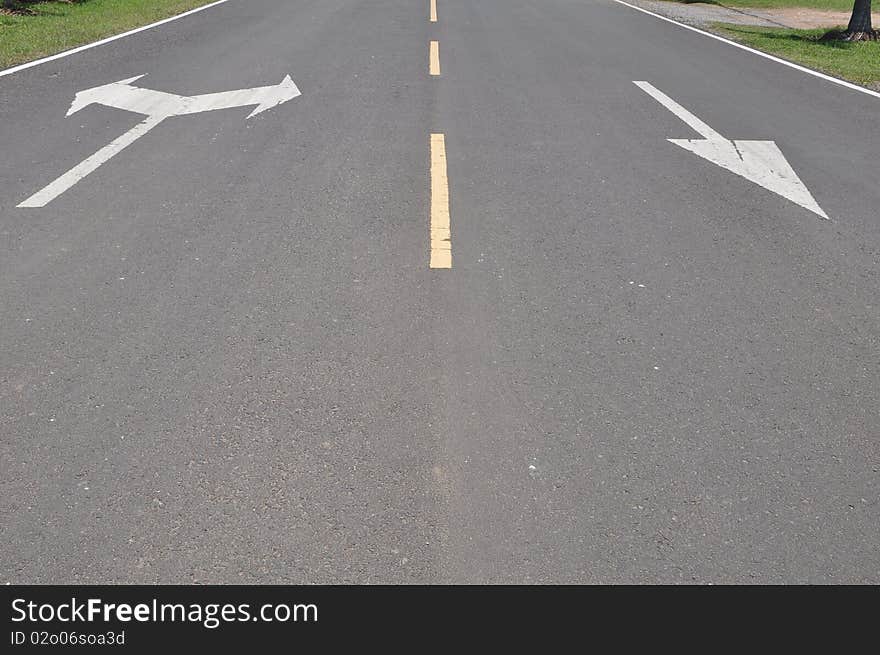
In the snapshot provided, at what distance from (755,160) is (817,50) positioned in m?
9.30

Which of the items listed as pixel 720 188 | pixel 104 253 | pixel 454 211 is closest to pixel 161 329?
pixel 104 253

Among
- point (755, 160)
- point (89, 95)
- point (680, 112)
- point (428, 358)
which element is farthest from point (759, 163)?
point (89, 95)

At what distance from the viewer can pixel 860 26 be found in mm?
16391

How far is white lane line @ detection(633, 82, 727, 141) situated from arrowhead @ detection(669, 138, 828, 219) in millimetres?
251

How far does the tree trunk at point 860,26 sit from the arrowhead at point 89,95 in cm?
1411

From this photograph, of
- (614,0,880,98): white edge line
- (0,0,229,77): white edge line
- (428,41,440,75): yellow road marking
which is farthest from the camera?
(428,41,440,75): yellow road marking

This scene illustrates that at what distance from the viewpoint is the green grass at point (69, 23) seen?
11953 mm

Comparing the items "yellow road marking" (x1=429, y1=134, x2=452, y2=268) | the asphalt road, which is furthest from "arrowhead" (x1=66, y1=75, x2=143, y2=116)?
"yellow road marking" (x1=429, y1=134, x2=452, y2=268)

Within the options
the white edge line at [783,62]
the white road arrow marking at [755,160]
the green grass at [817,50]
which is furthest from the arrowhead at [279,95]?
the green grass at [817,50]

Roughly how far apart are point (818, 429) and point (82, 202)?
522cm

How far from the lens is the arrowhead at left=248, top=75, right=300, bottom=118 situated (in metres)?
9.05

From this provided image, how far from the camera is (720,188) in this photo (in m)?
6.88

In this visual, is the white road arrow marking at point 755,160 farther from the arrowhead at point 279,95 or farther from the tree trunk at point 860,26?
the tree trunk at point 860,26

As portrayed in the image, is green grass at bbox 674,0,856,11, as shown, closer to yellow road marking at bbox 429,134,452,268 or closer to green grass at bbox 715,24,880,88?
green grass at bbox 715,24,880,88
